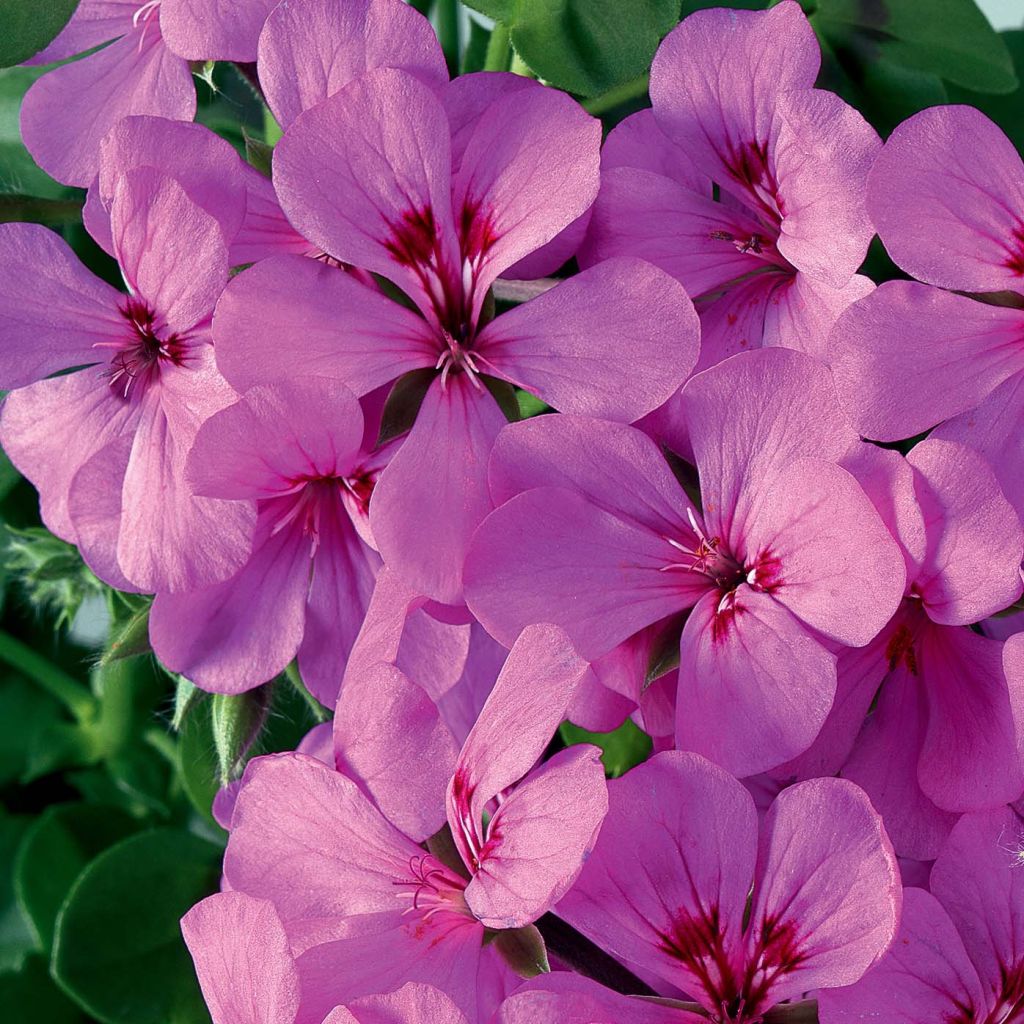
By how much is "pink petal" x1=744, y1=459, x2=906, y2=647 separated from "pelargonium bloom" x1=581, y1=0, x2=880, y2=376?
57mm

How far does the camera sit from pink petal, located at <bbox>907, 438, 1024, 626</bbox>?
1.20 ft

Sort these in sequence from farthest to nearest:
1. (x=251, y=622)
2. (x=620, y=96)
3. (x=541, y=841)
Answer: (x=620, y=96), (x=251, y=622), (x=541, y=841)

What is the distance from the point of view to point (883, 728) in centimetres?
42

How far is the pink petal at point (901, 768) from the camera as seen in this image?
1.35 feet

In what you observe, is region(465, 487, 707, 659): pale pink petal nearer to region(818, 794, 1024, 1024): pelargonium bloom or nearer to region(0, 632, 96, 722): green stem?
region(818, 794, 1024, 1024): pelargonium bloom

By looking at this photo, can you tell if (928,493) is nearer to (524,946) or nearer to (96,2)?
(524,946)

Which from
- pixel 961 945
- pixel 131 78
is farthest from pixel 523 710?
pixel 131 78

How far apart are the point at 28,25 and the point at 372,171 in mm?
147

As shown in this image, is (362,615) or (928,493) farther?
(362,615)

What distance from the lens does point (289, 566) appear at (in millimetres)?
470

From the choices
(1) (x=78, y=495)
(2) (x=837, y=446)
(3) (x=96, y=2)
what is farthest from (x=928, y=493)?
(3) (x=96, y=2)

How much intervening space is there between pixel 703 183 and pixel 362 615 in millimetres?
184

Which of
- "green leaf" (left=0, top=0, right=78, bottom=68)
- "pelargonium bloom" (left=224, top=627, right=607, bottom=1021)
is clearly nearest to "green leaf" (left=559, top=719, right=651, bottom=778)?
"pelargonium bloom" (left=224, top=627, right=607, bottom=1021)

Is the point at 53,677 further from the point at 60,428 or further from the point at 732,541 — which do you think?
the point at 732,541
